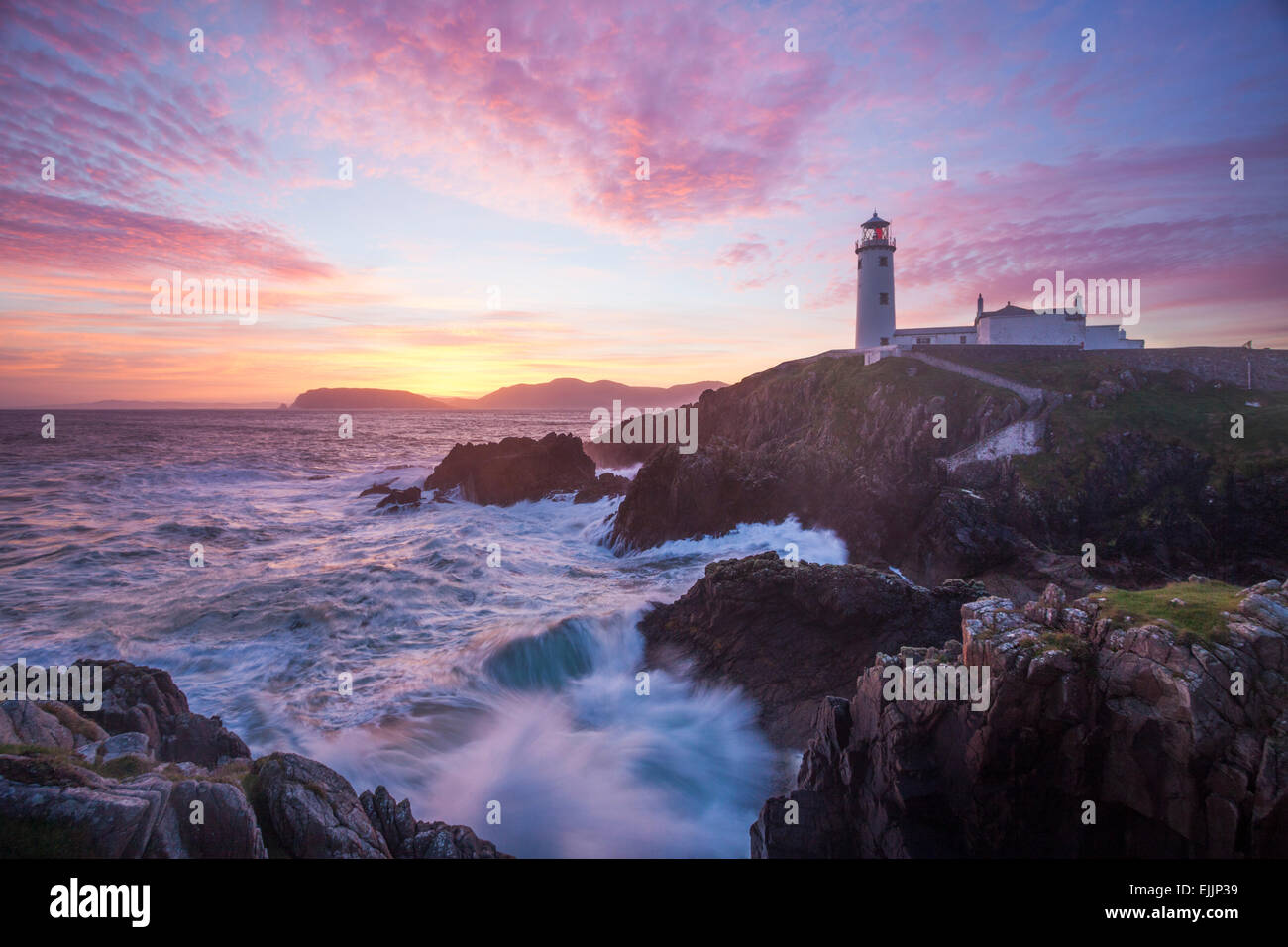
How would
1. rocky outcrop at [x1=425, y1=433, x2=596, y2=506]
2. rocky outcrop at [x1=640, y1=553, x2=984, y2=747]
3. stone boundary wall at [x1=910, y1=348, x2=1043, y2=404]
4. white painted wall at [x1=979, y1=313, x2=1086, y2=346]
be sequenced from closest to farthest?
rocky outcrop at [x1=640, y1=553, x2=984, y2=747] < stone boundary wall at [x1=910, y1=348, x2=1043, y2=404] < white painted wall at [x1=979, y1=313, x2=1086, y2=346] < rocky outcrop at [x1=425, y1=433, x2=596, y2=506]

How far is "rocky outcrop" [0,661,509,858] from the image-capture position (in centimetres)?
508

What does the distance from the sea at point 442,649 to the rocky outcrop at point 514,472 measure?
5764mm

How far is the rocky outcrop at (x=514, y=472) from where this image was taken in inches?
1650

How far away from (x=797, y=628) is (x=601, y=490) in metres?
25.6

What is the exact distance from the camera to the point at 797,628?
622 inches

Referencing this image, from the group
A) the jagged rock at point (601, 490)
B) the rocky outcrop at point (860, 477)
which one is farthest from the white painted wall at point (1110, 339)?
the jagged rock at point (601, 490)

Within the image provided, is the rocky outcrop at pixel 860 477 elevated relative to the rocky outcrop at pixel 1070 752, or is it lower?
elevated

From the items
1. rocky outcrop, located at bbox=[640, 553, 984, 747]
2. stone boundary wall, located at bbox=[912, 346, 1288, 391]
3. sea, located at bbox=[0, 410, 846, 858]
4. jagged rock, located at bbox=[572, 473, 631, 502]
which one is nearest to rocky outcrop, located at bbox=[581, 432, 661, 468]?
jagged rock, located at bbox=[572, 473, 631, 502]

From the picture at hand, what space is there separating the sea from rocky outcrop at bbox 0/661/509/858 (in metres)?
3.52

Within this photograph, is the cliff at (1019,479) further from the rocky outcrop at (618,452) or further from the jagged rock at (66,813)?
the jagged rock at (66,813)

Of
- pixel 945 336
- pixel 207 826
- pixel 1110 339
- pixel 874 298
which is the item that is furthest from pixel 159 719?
pixel 1110 339

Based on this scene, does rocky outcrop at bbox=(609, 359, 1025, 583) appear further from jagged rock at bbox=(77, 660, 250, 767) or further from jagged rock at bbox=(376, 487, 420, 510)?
jagged rock at bbox=(77, 660, 250, 767)

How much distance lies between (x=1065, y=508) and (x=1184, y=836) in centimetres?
2167

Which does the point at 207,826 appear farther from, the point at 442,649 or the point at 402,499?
the point at 402,499
